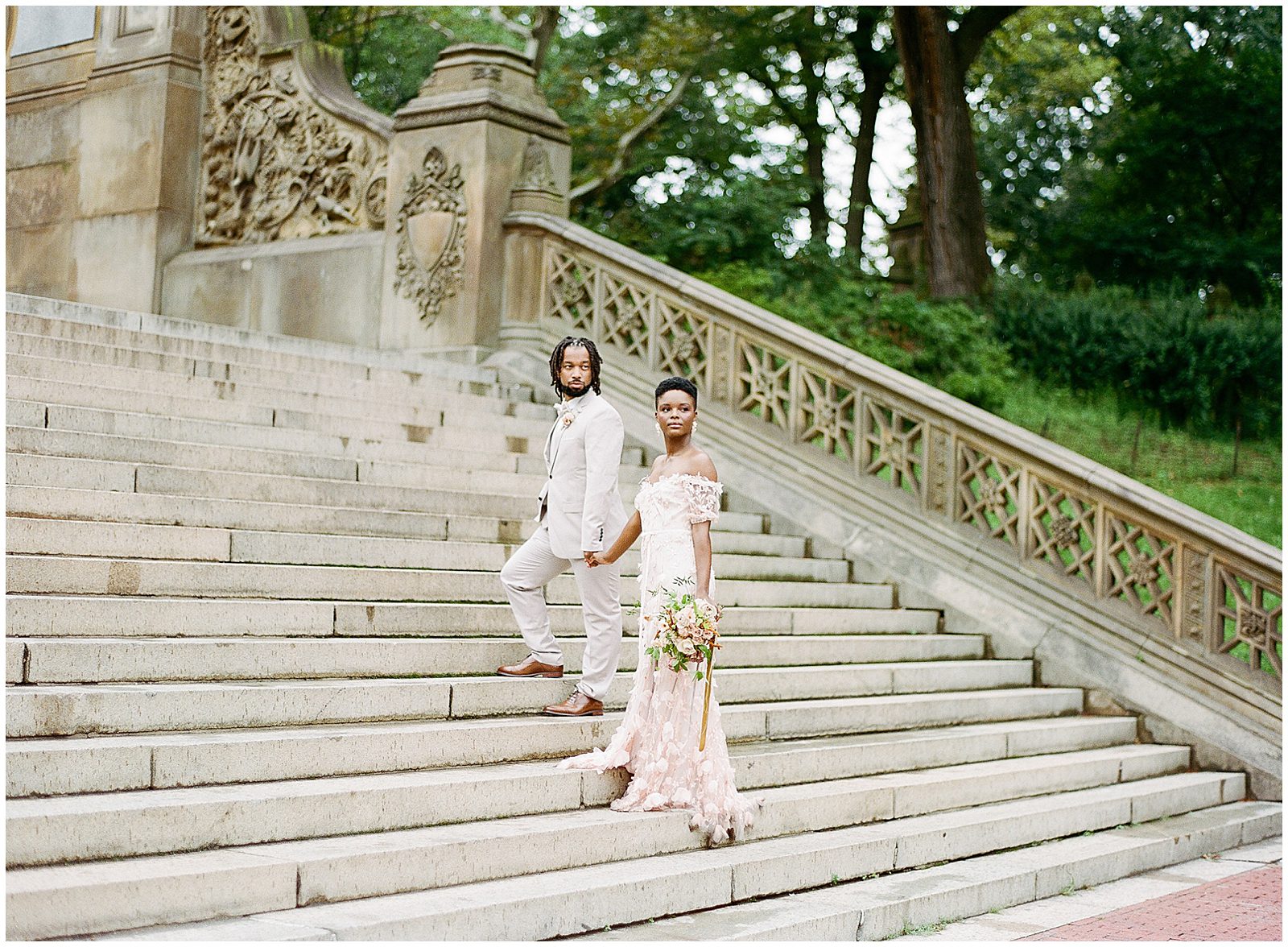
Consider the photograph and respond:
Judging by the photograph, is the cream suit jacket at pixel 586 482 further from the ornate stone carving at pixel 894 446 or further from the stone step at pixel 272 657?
the ornate stone carving at pixel 894 446

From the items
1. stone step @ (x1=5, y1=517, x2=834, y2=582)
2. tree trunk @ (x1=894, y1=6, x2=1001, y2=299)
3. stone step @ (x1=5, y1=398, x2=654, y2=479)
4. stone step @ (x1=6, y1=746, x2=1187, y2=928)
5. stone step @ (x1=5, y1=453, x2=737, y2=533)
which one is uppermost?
tree trunk @ (x1=894, y1=6, x2=1001, y2=299)

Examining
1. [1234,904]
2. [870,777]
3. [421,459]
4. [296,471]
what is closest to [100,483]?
[296,471]

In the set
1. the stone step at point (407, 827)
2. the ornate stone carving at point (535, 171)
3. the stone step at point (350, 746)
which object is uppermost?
the ornate stone carving at point (535, 171)

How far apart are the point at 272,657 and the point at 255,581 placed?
0.82m

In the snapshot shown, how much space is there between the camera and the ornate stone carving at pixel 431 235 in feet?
44.4

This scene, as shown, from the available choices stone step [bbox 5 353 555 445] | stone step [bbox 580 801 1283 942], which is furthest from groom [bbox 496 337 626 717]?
stone step [bbox 5 353 555 445]

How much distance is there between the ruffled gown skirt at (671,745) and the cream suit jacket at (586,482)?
36 cm

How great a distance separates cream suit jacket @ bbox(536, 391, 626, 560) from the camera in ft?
22.2

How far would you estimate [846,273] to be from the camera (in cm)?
1919

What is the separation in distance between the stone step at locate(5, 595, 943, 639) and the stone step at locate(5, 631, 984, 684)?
83mm

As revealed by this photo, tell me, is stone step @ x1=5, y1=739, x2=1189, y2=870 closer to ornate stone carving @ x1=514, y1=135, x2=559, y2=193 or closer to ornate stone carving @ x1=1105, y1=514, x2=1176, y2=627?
ornate stone carving @ x1=1105, y1=514, x2=1176, y2=627

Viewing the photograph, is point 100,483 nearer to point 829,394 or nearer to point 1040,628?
point 829,394

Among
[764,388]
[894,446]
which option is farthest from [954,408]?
[764,388]

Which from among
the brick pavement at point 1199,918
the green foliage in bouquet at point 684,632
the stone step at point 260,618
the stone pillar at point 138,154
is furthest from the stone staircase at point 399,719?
the stone pillar at point 138,154
